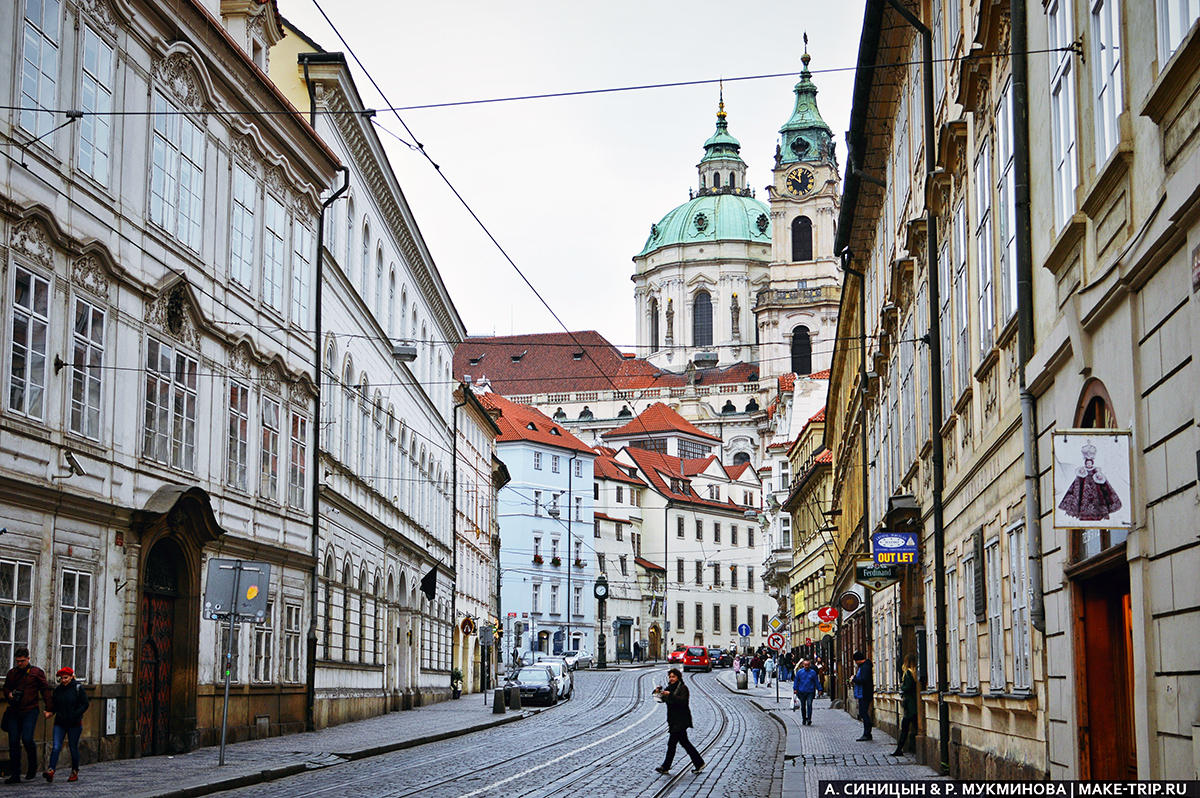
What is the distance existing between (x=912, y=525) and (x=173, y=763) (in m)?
11.2

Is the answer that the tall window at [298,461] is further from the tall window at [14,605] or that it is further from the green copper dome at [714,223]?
the green copper dome at [714,223]

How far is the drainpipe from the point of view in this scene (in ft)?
67.6

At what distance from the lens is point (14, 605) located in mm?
19984

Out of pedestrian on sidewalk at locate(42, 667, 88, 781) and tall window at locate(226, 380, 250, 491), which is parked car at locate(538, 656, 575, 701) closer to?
tall window at locate(226, 380, 250, 491)

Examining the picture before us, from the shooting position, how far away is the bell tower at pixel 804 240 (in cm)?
13862

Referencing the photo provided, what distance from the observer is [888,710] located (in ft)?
104

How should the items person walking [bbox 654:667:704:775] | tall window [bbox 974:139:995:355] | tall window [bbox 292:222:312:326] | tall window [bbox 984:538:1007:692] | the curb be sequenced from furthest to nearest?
tall window [bbox 292:222:312:326]
person walking [bbox 654:667:704:775]
the curb
tall window [bbox 974:139:995:355]
tall window [bbox 984:538:1007:692]

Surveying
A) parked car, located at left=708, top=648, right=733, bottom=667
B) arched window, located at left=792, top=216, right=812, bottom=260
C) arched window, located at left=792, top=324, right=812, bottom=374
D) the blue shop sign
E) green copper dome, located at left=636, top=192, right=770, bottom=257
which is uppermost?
green copper dome, located at left=636, top=192, right=770, bottom=257

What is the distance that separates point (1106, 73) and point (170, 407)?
1826cm

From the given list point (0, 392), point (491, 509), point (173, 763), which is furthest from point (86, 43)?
point (491, 509)

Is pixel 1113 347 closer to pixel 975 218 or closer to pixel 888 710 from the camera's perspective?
pixel 975 218

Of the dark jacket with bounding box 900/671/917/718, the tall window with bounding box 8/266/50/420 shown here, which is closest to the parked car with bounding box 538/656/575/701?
the dark jacket with bounding box 900/671/917/718

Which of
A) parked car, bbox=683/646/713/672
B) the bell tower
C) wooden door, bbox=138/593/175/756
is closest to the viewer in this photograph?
wooden door, bbox=138/593/175/756

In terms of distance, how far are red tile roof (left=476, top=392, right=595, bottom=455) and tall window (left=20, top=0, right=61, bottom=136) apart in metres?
78.5
